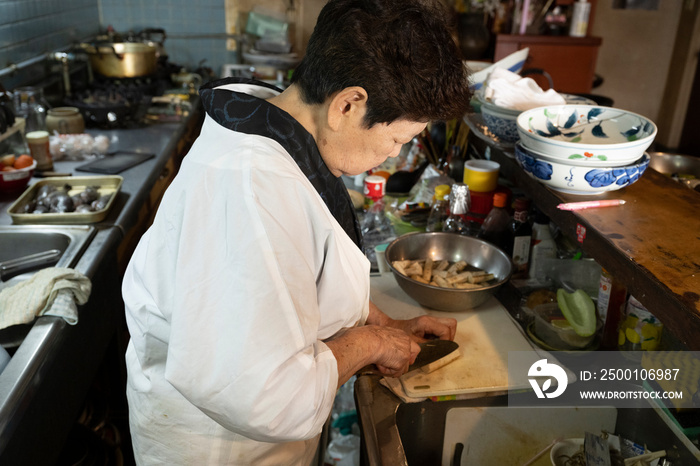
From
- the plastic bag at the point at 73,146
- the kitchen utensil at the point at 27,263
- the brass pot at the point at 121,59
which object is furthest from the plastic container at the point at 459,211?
the brass pot at the point at 121,59

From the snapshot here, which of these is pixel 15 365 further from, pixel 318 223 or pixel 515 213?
pixel 515 213

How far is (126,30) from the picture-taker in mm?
4766

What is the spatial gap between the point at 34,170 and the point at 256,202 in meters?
2.19

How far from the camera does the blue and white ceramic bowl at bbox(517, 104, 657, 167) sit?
134 centimetres

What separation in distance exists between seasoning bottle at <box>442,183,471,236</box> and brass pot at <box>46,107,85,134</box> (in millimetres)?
2155

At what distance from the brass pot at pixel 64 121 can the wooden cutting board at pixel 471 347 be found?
2.08m

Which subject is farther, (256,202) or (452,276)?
(452,276)

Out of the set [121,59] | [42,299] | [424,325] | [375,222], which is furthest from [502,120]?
[121,59]

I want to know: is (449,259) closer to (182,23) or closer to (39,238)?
(39,238)

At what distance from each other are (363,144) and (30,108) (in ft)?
7.80

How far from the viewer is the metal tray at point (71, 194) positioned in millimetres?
2055

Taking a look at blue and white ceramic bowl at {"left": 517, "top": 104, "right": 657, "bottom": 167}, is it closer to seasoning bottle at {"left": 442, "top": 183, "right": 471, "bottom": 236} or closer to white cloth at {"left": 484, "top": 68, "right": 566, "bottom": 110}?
white cloth at {"left": 484, "top": 68, "right": 566, "bottom": 110}

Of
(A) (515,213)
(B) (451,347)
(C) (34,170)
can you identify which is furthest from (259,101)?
(C) (34,170)

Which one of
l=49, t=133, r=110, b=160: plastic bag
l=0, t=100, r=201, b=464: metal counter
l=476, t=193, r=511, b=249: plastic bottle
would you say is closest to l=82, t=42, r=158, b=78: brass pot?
l=49, t=133, r=110, b=160: plastic bag
